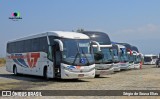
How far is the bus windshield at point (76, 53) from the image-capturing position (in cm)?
2370

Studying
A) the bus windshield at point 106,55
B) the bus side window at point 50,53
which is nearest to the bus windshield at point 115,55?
the bus windshield at point 106,55

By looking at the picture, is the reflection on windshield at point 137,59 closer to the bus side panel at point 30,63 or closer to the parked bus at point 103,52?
the bus side panel at point 30,63

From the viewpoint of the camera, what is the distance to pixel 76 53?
23.8m

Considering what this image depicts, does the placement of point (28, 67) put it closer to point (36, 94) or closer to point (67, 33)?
point (67, 33)

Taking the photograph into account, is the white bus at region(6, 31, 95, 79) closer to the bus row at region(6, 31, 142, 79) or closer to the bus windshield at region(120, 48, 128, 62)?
the bus row at region(6, 31, 142, 79)

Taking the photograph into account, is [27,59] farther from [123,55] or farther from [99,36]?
[123,55]

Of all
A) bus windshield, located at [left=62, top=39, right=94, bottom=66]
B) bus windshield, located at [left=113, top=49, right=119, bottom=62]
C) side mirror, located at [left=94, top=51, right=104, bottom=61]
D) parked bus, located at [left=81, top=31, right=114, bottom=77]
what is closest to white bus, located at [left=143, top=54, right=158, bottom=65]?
bus windshield, located at [left=113, top=49, right=119, bottom=62]

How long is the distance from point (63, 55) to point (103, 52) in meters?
6.02

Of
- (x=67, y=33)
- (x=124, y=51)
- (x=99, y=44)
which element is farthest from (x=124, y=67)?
(x=67, y=33)

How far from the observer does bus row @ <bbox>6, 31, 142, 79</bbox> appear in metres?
23.7

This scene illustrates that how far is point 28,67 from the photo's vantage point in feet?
97.4

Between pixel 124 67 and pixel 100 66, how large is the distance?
557 inches

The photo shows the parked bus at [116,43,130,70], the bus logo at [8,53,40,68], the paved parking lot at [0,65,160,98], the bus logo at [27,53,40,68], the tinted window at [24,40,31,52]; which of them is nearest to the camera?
the paved parking lot at [0,65,160,98]

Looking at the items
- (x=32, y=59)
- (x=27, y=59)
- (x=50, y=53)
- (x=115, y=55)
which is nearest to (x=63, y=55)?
(x=50, y=53)
